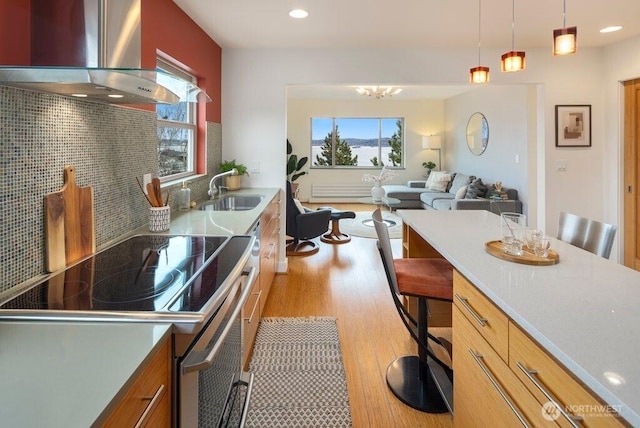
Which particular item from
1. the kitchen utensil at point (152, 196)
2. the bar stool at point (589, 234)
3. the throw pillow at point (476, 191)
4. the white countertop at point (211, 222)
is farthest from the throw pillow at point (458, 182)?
the kitchen utensil at point (152, 196)

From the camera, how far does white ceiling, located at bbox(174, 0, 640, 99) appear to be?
118 inches

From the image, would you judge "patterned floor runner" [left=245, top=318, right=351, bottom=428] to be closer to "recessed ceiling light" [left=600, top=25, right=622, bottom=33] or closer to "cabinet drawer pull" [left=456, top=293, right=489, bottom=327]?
"cabinet drawer pull" [left=456, top=293, right=489, bottom=327]

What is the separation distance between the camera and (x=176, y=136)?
11.2 ft

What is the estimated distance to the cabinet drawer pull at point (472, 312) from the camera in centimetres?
135

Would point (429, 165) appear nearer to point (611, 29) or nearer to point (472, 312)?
point (611, 29)

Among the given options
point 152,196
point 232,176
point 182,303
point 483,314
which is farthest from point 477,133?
point 182,303

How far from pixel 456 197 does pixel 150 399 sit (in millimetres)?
6186

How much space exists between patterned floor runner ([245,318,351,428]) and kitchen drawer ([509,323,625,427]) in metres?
1.10

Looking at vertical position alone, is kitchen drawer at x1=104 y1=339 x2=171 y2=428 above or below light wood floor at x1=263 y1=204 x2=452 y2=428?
above

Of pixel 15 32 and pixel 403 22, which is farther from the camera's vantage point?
pixel 403 22

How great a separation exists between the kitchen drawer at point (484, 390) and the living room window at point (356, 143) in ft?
27.7

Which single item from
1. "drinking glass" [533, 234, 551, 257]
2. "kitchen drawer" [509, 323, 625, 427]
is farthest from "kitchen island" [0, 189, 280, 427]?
"drinking glass" [533, 234, 551, 257]

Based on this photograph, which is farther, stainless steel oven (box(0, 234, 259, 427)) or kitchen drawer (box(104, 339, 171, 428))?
stainless steel oven (box(0, 234, 259, 427))

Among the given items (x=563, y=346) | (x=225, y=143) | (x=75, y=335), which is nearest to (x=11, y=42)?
(x=75, y=335)
